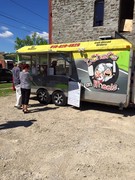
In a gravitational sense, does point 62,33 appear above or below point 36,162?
above

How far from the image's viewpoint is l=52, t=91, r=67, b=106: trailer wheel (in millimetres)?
9688

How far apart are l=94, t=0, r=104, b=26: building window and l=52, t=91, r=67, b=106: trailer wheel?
26.0ft

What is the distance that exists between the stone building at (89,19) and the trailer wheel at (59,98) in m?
6.94

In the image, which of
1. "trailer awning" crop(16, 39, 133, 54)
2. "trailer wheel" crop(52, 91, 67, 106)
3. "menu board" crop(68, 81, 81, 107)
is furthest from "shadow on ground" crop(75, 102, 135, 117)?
"trailer awning" crop(16, 39, 133, 54)

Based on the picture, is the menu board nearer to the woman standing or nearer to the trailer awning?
the trailer awning

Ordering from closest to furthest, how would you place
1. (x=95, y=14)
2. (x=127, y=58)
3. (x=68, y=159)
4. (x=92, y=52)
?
(x=68, y=159) < (x=127, y=58) < (x=92, y=52) < (x=95, y=14)

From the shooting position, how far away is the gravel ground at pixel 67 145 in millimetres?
4105

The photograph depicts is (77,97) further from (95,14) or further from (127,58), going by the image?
(95,14)

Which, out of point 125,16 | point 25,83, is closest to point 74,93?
point 25,83

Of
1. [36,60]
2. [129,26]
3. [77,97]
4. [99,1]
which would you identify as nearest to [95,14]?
[99,1]

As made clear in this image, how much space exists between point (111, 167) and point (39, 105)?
6.11 metres

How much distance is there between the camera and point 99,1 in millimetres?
15375

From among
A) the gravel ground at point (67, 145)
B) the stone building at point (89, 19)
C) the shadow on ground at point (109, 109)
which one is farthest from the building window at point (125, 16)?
the gravel ground at point (67, 145)

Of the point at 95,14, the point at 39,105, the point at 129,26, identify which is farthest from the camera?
the point at 95,14
